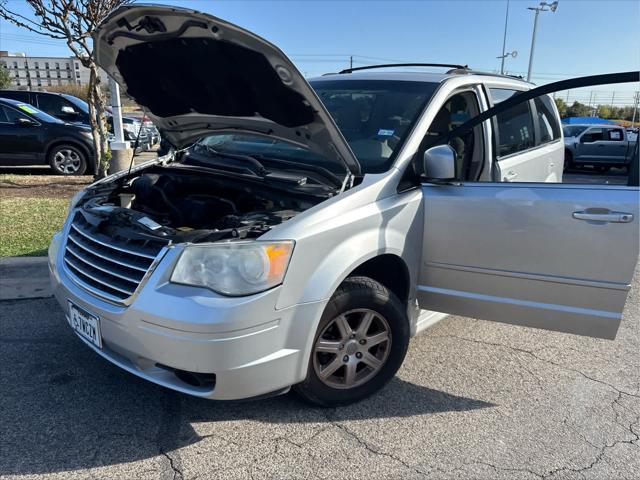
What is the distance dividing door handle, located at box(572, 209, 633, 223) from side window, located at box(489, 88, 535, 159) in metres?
1.20

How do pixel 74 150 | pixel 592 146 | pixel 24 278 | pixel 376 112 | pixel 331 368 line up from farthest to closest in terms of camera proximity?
pixel 592 146 < pixel 74 150 < pixel 24 278 < pixel 376 112 < pixel 331 368

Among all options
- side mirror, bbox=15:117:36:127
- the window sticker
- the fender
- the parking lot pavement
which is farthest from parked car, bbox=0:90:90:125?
the fender

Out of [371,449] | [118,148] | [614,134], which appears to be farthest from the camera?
[614,134]

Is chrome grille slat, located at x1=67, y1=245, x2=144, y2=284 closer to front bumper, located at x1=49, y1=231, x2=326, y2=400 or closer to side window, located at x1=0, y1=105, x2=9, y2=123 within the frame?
front bumper, located at x1=49, y1=231, x2=326, y2=400

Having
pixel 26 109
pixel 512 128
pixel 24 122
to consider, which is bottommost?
pixel 24 122

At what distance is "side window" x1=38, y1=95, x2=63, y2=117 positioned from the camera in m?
13.2

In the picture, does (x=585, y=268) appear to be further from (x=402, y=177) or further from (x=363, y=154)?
(x=363, y=154)

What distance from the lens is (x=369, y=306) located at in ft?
9.29

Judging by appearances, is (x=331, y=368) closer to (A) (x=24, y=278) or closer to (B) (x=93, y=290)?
(B) (x=93, y=290)

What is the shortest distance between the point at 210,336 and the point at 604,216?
2158 mm

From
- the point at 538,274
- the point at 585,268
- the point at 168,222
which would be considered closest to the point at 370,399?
the point at 538,274

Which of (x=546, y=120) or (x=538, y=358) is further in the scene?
(x=546, y=120)

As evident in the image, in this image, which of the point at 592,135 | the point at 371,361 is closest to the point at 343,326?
the point at 371,361

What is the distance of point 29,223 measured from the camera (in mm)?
6492
